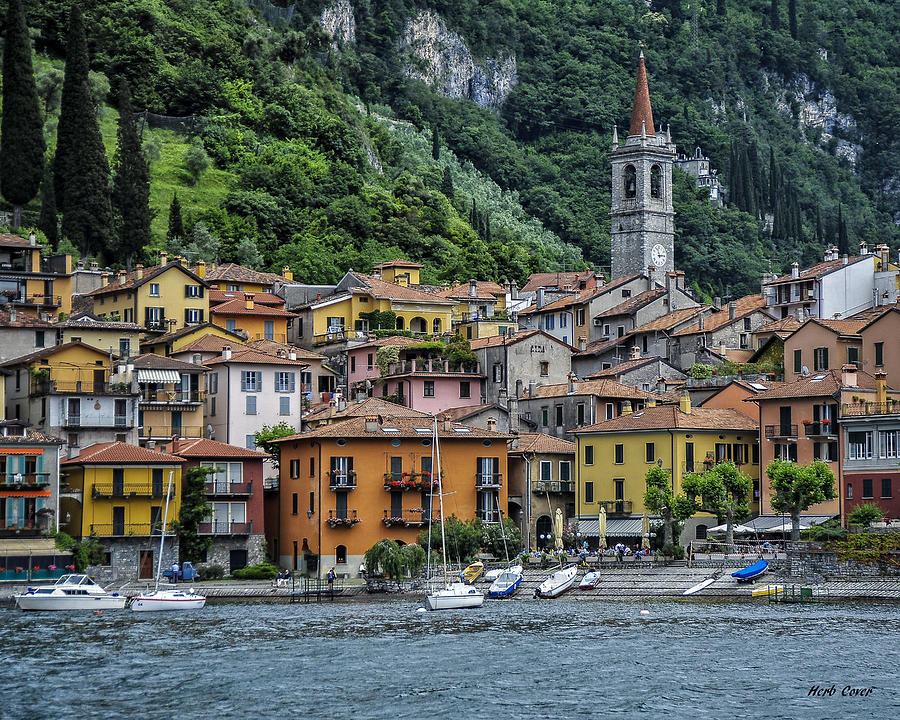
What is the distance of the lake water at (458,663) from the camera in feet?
173

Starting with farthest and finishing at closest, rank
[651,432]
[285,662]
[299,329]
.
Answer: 1. [299,329]
2. [651,432]
3. [285,662]

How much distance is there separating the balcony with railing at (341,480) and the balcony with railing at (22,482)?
45.7 ft

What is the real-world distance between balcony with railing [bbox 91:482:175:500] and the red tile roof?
1049 millimetres

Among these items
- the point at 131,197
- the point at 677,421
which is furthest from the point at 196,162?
the point at 677,421

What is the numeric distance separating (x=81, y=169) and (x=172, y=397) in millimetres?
28165

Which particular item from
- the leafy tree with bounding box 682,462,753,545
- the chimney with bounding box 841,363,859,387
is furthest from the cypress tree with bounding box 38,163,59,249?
the chimney with bounding box 841,363,859,387

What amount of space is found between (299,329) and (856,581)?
5970 cm

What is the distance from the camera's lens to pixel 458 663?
198ft

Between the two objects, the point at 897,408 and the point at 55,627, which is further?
the point at 897,408

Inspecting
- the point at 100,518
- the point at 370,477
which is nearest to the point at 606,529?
the point at 370,477

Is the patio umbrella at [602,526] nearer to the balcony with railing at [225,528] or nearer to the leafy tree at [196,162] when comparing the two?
the balcony with railing at [225,528]

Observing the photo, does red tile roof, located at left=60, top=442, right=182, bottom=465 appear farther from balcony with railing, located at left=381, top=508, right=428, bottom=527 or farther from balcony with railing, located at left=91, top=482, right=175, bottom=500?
balcony with railing, located at left=381, top=508, right=428, bottom=527

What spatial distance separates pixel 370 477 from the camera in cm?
9206

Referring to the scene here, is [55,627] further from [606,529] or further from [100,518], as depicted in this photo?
[606,529]
